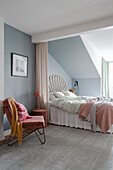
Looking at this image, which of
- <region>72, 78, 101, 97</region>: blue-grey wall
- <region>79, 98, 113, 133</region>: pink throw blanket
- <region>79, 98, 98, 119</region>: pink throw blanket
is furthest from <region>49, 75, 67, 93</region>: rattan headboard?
<region>79, 98, 113, 133</region>: pink throw blanket

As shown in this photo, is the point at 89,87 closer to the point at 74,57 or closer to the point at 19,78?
the point at 74,57

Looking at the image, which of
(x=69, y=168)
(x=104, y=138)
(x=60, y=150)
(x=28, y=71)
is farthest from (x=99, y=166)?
(x=28, y=71)

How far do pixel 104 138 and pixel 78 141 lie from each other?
604 millimetres

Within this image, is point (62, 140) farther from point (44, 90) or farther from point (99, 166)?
point (44, 90)

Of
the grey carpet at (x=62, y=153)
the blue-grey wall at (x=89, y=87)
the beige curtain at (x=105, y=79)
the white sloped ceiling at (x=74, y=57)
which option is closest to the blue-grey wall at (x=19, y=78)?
the grey carpet at (x=62, y=153)

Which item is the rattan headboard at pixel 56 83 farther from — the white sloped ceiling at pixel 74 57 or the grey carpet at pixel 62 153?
the grey carpet at pixel 62 153

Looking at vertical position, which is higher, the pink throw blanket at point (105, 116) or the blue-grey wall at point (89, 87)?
the blue-grey wall at point (89, 87)

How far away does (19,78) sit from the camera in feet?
12.4

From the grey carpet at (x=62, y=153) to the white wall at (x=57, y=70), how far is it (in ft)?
9.46

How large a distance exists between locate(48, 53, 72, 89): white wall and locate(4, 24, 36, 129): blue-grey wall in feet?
4.13

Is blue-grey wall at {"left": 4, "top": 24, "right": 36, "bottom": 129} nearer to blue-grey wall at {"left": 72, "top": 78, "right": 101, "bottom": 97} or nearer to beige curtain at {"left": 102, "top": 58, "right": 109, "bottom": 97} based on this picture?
blue-grey wall at {"left": 72, "top": 78, "right": 101, "bottom": 97}

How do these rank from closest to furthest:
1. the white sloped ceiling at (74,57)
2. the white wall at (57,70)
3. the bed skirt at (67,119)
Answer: the bed skirt at (67,119) < the white sloped ceiling at (74,57) < the white wall at (57,70)

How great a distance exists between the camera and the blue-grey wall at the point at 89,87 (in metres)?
6.76

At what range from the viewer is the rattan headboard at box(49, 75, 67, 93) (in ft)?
17.6
